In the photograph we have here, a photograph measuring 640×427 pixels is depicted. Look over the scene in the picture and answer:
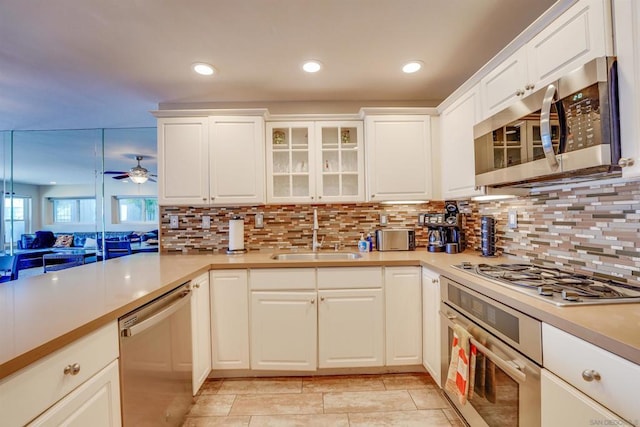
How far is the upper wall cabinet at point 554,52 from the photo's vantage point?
109cm

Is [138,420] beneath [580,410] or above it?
beneath

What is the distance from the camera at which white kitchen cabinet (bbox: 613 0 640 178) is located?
38.2 inches

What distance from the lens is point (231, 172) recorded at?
2.46 meters

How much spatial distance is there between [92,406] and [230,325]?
3.75ft

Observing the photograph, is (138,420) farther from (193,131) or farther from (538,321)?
(193,131)

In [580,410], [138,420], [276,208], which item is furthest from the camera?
[276,208]

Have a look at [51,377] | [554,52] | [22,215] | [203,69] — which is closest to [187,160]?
[203,69]

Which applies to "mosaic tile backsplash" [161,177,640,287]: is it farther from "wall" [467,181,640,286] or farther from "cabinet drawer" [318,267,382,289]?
"cabinet drawer" [318,267,382,289]

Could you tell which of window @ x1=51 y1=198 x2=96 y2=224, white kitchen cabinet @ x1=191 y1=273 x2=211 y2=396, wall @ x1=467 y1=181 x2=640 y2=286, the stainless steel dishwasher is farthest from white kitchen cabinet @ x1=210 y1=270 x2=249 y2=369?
window @ x1=51 y1=198 x2=96 y2=224

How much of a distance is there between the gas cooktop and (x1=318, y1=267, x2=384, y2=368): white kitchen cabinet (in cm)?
67

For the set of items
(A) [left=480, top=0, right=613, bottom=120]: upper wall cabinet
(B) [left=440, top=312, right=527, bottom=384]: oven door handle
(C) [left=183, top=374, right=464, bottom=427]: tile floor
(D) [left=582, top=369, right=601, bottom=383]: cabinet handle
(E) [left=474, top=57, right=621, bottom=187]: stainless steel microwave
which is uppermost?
(A) [left=480, top=0, right=613, bottom=120]: upper wall cabinet

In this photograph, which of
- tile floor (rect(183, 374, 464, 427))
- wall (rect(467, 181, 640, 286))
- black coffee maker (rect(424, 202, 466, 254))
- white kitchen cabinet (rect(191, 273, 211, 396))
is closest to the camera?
wall (rect(467, 181, 640, 286))

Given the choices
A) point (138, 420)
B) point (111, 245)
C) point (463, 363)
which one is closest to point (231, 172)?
point (138, 420)

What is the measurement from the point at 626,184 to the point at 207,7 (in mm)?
2158
